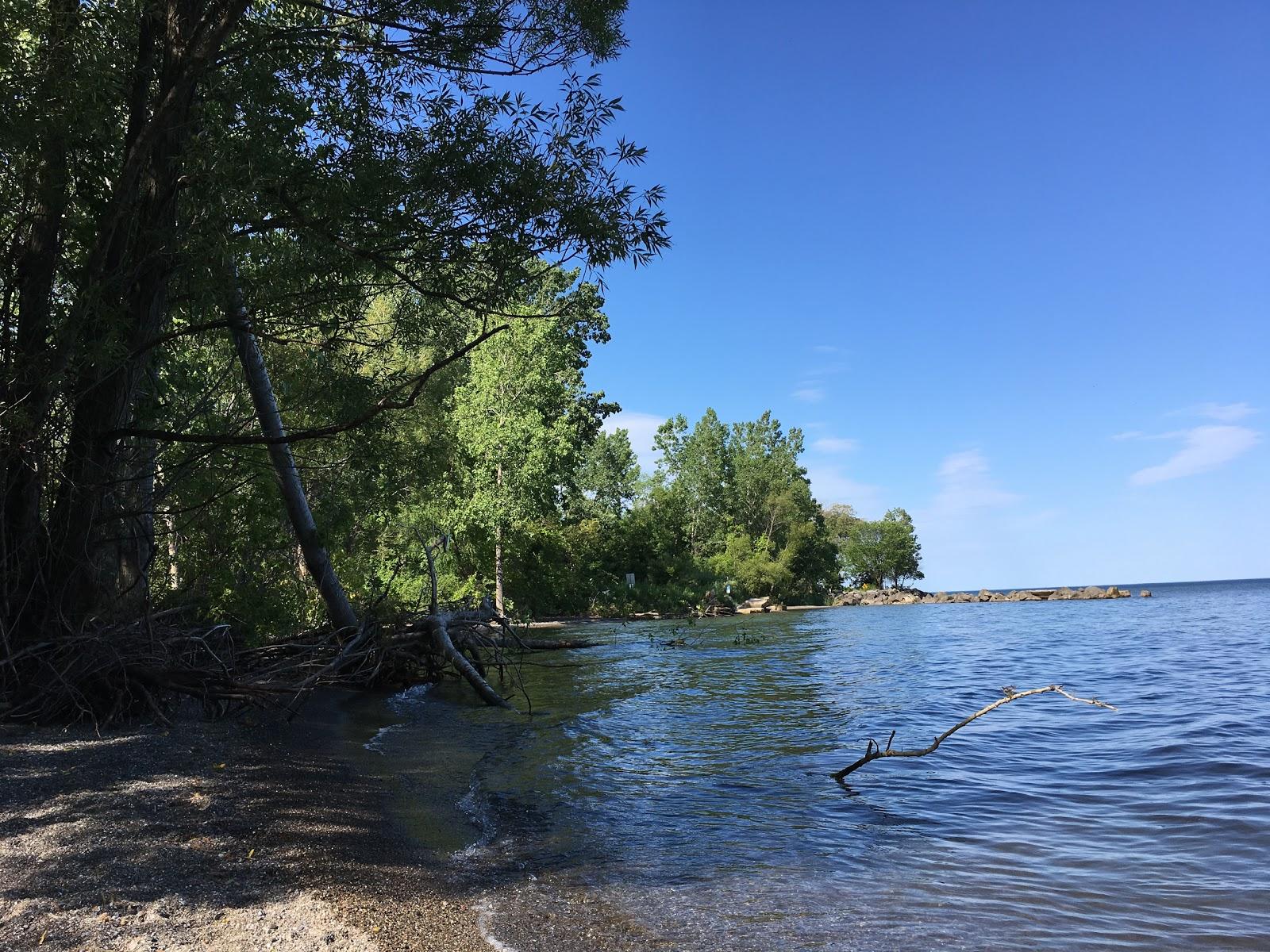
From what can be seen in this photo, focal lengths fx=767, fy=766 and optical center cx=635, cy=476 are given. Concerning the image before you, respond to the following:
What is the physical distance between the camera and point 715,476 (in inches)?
2761

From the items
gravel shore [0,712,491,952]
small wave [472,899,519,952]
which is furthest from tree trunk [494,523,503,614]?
small wave [472,899,519,952]

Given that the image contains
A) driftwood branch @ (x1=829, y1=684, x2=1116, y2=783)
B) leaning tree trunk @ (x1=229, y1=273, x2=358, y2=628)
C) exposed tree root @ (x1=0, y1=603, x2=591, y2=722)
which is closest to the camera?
driftwood branch @ (x1=829, y1=684, x2=1116, y2=783)

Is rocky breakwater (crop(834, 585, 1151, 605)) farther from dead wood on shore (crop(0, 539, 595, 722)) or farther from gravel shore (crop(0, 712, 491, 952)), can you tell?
gravel shore (crop(0, 712, 491, 952))

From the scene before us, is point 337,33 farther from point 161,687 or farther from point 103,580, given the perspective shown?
point 161,687

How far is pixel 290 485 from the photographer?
10930 mm

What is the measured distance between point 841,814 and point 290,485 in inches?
332

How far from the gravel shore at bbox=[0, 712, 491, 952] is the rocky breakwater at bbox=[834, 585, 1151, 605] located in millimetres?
76379

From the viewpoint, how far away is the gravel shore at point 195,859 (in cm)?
354

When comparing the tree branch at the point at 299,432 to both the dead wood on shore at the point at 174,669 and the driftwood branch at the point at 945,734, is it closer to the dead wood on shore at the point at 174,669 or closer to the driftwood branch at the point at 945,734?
the dead wood on shore at the point at 174,669

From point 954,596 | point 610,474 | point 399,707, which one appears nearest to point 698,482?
point 610,474

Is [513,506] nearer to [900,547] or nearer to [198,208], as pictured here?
[198,208]

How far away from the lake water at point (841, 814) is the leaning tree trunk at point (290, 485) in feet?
6.01

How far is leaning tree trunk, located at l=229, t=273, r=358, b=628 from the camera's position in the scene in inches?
392

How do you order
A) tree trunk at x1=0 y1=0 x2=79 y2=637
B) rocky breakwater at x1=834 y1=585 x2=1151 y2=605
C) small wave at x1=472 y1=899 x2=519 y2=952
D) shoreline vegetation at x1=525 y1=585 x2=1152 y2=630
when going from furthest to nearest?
rocky breakwater at x1=834 y1=585 x2=1151 y2=605, shoreline vegetation at x1=525 y1=585 x2=1152 y2=630, tree trunk at x1=0 y1=0 x2=79 y2=637, small wave at x1=472 y1=899 x2=519 y2=952
